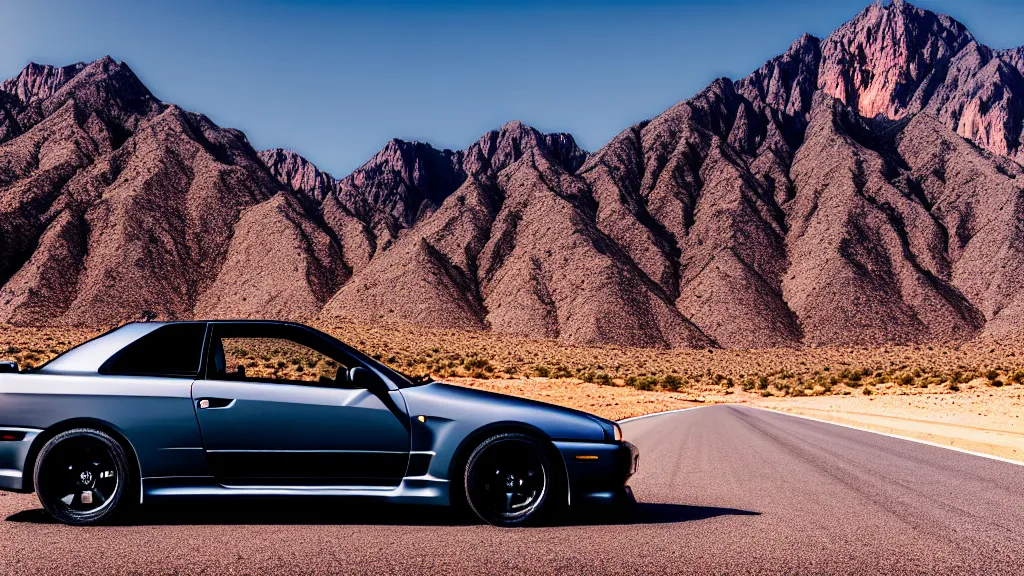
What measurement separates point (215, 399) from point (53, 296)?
3284 inches

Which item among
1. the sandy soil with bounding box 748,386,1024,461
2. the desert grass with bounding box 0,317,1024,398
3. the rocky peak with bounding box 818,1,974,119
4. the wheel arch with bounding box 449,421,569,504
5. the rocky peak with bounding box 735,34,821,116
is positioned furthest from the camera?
the rocky peak with bounding box 818,1,974,119

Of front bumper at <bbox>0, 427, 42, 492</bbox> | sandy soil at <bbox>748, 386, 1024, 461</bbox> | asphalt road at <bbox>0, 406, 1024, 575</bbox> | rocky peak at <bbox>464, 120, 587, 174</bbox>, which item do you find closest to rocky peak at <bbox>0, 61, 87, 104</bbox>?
rocky peak at <bbox>464, 120, 587, 174</bbox>

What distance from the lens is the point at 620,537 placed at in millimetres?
5934

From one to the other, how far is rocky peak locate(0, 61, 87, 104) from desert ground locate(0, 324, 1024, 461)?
4211 inches

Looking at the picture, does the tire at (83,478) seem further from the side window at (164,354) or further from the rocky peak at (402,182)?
the rocky peak at (402,182)

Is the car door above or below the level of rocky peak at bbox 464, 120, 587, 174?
below

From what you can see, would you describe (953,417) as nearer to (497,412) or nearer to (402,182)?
(497,412)

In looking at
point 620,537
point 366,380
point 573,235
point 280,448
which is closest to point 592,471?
point 620,537

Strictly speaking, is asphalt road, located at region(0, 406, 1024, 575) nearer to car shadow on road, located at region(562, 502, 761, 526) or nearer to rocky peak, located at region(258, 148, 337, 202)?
car shadow on road, located at region(562, 502, 761, 526)

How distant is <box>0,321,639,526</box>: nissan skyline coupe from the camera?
20.1 ft

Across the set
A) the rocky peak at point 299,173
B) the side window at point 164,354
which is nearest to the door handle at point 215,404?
the side window at point 164,354

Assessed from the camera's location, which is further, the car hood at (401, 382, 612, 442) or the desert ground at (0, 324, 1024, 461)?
the desert ground at (0, 324, 1024, 461)

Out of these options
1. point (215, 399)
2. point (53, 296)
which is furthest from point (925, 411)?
point (53, 296)

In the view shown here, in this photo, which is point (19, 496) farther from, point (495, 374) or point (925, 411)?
point (495, 374)
